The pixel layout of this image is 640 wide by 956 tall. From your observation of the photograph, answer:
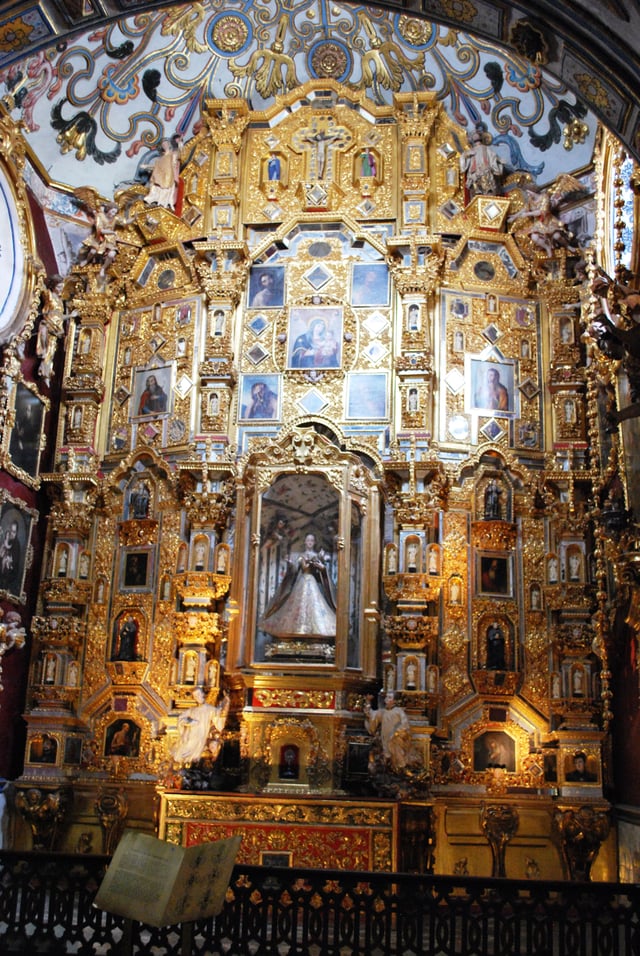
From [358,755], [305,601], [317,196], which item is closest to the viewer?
[358,755]

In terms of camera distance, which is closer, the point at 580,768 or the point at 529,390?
the point at 580,768

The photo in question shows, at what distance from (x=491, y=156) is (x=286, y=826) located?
493 inches

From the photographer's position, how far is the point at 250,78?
20453 millimetres

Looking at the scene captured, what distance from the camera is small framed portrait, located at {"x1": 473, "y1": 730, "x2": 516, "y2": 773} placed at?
55.2ft

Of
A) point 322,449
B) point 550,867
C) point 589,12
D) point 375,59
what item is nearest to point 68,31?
point 589,12

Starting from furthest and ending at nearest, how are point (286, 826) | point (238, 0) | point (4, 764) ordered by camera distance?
1. point (238, 0)
2. point (4, 764)
3. point (286, 826)

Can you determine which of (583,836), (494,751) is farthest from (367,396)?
(583,836)

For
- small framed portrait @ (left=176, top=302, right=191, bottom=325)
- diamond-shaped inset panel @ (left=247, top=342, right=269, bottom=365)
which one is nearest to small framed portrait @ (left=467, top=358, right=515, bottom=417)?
diamond-shaped inset panel @ (left=247, top=342, right=269, bottom=365)

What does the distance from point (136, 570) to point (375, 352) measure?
575cm

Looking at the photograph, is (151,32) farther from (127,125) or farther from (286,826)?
(286,826)

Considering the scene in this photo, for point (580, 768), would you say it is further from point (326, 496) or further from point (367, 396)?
point (367, 396)

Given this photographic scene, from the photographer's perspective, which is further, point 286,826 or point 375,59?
point 375,59

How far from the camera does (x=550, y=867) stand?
52.9ft

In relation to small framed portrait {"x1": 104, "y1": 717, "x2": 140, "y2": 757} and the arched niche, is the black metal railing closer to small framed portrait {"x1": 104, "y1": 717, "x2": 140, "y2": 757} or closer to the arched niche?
the arched niche
